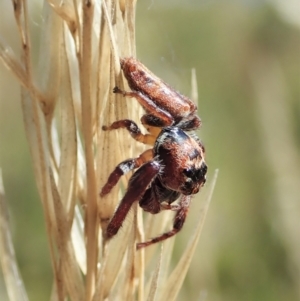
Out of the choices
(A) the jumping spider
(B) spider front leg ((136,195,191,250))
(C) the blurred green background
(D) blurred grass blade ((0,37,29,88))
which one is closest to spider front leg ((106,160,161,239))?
(A) the jumping spider

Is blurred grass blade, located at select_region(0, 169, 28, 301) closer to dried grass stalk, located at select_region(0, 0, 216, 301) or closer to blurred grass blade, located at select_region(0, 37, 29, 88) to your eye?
dried grass stalk, located at select_region(0, 0, 216, 301)

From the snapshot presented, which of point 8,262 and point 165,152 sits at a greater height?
point 165,152

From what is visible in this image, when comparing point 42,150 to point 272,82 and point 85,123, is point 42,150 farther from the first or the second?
point 272,82

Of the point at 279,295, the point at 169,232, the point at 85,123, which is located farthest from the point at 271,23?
the point at 85,123

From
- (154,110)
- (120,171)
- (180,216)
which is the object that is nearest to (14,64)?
(120,171)

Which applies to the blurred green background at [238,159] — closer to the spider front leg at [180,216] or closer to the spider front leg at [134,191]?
the spider front leg at [180,216]

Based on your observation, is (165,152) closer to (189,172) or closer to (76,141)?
(189,172)
